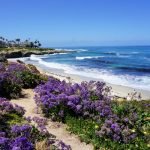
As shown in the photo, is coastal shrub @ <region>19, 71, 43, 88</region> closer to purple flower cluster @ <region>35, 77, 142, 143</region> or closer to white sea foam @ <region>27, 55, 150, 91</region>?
purple flower cluster @ <region>35, 77, 142, 143</region>

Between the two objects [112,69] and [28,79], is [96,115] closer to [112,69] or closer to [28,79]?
[28,79]

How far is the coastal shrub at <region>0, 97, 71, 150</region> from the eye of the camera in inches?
287

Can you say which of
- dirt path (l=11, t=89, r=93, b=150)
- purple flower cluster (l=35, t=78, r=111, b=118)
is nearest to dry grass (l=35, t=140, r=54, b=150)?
dirt path (l=11, t=89, r=93, b=150)

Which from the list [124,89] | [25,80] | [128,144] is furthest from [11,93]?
[124,89]

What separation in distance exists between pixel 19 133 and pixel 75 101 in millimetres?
3444

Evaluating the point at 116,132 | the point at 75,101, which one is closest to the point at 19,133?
the point at 116,132

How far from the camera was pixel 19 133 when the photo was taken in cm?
830

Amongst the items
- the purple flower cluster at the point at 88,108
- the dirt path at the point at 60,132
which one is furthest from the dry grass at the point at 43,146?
the purple flower cluster at the point at 88,108

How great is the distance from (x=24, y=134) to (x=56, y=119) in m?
3.07

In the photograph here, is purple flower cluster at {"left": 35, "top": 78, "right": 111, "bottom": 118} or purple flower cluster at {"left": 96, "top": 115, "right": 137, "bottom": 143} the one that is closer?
purple flower cluster at {"left": 96, "top": 115, "right": 137, "bottom": 143}

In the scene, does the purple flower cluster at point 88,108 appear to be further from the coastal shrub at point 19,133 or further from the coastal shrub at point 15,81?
the coastal shrub at point 15,81

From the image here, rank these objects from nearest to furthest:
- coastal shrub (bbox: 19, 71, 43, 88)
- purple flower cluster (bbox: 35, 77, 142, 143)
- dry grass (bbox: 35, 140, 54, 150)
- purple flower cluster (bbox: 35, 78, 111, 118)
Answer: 1. dry grass (bbox: 35, 140, 54, 150)
2. purple flower cluster (bbox: 35, 77, 142, 143)
3. purple flower cluster (bbox: 35, 78, 111, 118)
4. coastal shrub (bbox: 19, 71, 43, 88)

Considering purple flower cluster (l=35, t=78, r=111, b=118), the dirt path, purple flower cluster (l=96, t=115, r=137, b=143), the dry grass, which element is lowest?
the dirt path

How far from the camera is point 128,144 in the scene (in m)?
9.12
